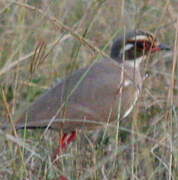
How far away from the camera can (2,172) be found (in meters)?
4.52

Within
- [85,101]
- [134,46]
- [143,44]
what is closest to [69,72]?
[85,101]

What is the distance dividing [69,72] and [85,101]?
3.58 feet

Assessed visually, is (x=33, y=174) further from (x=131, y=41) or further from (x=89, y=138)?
(x=131, y=41)

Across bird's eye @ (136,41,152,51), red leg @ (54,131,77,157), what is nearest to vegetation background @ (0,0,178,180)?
red leg @ (54,131,77,157)

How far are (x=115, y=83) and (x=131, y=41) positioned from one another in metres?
0.46

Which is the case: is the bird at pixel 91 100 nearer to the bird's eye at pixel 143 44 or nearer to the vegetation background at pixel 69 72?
the bird's eye at pixel 143 44

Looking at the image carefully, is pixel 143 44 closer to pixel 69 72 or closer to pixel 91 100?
pixel 91 100

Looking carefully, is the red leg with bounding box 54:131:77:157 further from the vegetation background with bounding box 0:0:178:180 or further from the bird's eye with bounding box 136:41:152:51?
the bird's eye with bounding box 136:41:152:51

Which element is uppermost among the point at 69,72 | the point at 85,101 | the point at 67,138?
the point at 69,72

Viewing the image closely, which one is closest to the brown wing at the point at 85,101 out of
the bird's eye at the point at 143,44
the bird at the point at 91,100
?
the bird at the point at 91,100

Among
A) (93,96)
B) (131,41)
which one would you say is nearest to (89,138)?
(93,96)

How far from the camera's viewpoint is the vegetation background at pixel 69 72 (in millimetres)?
3963

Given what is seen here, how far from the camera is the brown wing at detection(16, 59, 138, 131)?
17.3 feet

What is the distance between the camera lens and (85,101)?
554 centimetres
